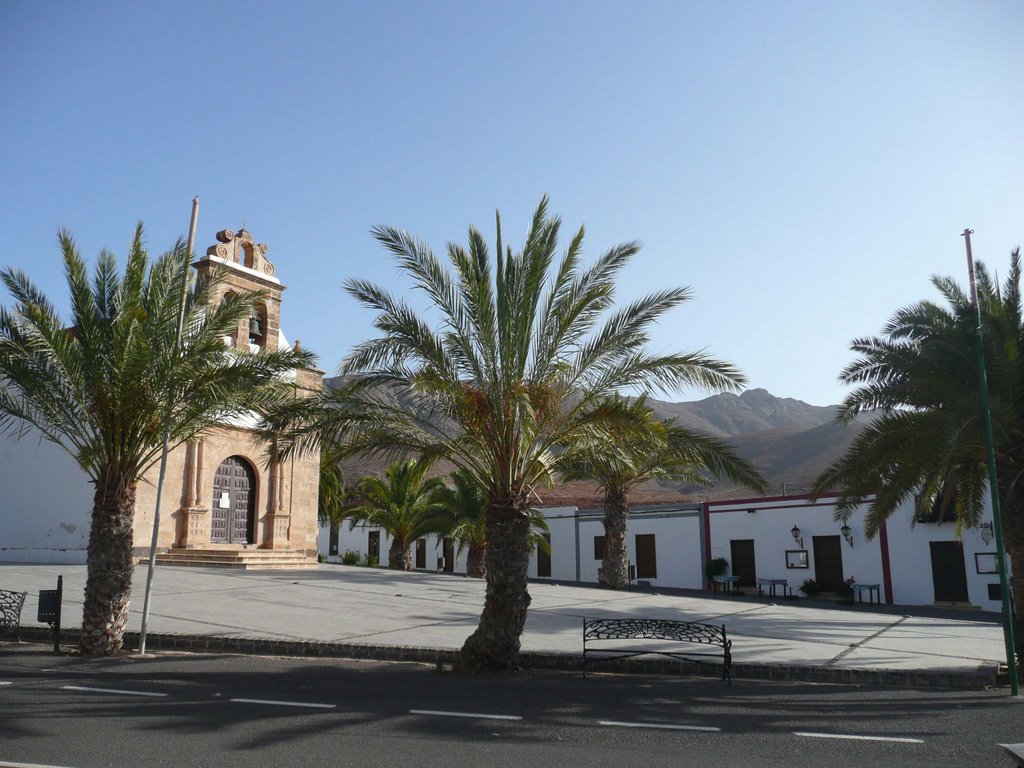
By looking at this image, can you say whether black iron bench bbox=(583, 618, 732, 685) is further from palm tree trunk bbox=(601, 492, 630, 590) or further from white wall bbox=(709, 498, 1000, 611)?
white wall bbox=(709, 498, 1000, 611)

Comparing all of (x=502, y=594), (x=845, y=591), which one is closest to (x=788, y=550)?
(x=845, y=591)

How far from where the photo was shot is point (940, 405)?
13.6 metres

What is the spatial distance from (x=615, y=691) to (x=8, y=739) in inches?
229

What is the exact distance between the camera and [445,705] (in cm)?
814

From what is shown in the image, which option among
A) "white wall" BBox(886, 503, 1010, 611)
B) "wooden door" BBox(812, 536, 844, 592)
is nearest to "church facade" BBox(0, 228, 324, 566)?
"wooden door" BBox(812, 536, 844, 592)

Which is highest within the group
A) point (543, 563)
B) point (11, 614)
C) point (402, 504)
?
point (402, 504)

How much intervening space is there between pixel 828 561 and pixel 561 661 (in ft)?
66.1

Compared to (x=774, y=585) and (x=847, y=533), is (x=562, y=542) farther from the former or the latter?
(x=847, y=533)

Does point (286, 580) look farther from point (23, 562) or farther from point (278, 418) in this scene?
point (278, 418)

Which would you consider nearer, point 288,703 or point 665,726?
point 665,726

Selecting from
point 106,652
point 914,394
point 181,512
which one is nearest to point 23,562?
point 181,512

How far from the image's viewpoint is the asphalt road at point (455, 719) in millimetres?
6375

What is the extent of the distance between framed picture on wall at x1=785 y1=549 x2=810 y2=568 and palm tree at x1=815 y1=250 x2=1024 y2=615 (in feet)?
43.9

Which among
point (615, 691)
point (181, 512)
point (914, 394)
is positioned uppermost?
point (914, 394)
